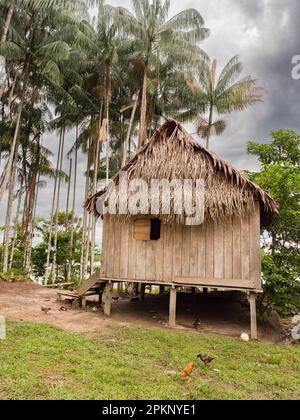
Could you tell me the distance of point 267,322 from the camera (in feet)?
Result: 36.9

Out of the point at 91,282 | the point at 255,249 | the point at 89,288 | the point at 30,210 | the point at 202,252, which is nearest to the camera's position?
the point at 255,249

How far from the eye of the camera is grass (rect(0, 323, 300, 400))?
14.9ft

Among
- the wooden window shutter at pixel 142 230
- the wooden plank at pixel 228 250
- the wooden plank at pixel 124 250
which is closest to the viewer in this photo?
the wooden plank at pixel 228 250

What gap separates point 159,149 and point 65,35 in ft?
33.5

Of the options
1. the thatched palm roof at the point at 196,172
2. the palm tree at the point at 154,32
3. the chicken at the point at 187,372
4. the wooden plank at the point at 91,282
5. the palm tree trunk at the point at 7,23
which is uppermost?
the palm tree at the point at 154,32

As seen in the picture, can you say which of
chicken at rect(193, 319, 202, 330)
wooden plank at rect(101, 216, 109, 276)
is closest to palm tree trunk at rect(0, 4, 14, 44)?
wooden plank at rect(101, 216, 109, 276)

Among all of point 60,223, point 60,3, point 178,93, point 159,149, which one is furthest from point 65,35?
point 60,223

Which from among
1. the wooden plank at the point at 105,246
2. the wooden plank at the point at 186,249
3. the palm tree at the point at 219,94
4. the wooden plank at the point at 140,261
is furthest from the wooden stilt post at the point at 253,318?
the palm tree at the point at 219,94

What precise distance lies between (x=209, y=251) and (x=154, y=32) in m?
12.8

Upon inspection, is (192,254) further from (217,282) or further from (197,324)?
(197,324)

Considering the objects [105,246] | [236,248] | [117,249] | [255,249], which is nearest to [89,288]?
[105,246]

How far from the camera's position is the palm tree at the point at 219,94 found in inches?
786

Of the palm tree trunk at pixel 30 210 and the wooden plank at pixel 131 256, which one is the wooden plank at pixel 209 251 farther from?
the palm tree trunk at pixel 30 210

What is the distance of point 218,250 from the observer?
9680 millimetres
